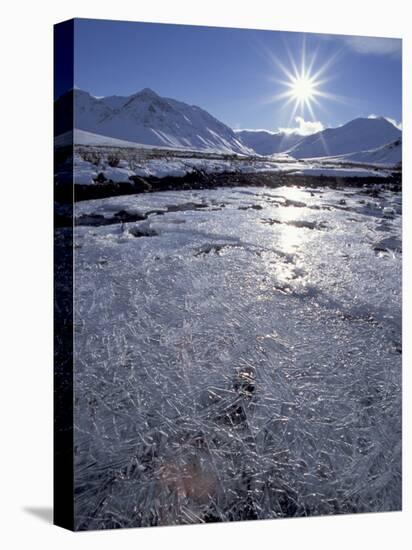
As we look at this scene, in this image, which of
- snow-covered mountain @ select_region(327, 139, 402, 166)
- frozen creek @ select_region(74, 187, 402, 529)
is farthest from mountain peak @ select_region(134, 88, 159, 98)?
snow-covered mountain @ select_region(327, 139, 402, 166)

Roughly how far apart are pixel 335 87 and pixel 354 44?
378 millimetres

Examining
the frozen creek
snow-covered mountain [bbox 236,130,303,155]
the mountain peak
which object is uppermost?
the mountain peak

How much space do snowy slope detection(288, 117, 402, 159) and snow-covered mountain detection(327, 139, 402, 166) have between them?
1.5 inches

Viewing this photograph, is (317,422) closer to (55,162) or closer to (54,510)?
(54,510)

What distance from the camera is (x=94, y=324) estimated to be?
720 centimetres

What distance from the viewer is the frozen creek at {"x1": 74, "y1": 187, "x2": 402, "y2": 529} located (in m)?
7.14

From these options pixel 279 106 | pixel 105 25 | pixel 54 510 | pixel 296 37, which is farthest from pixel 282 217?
pixel 54 510

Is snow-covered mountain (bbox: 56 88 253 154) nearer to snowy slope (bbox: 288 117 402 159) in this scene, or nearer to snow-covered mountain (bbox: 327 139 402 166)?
snowy slope (bbox: 288 117 402 159)

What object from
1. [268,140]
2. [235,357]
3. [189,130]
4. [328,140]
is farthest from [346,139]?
[235,357]

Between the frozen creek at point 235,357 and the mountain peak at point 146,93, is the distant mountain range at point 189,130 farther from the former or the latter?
the frozen creek at point 235,357

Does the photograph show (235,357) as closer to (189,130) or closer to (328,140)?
(189,130)

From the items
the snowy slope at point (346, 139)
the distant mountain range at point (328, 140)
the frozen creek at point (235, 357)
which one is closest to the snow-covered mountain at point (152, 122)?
the distant mountain range at point (328, 140)

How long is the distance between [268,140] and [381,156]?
1.00 m

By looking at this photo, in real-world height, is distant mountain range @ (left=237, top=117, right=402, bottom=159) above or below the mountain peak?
below
